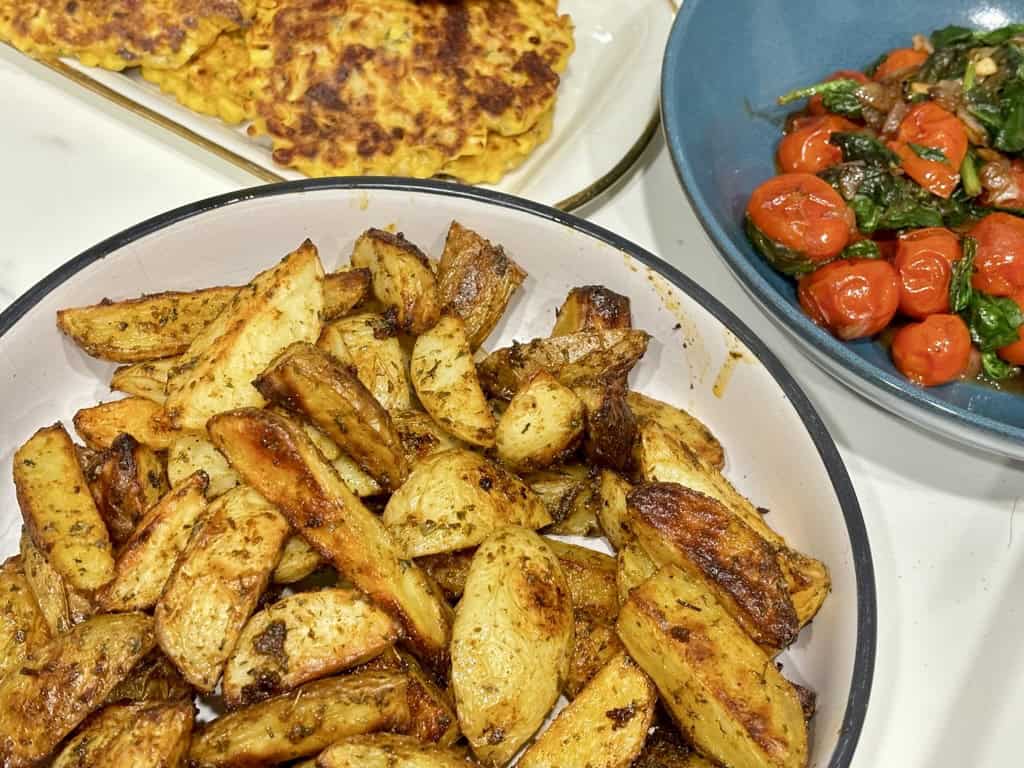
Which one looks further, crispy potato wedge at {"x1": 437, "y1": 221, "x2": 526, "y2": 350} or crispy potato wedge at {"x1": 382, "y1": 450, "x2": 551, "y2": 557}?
crispy potato wedge at {"x1": 437, "y1": 221, "x2": 526, "y2": 350}

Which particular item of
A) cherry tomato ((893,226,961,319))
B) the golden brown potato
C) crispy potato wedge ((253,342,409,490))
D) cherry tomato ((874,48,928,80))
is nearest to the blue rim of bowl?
the golden brown potato

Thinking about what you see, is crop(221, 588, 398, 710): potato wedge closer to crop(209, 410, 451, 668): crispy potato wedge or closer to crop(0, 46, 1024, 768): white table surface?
crop(209, 410, 451, 668): crispy potato wedge

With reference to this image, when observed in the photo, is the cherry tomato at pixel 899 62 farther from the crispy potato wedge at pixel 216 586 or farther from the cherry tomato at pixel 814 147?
the crispy potato wedge at pixel 216 586

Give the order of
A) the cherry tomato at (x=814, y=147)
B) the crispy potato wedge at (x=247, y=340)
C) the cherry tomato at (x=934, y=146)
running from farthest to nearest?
the cherry tomato at (x=814, y=147), the cherry tomato at (x=934, y=146), the crispy potato wedge at (x=247, y=340)

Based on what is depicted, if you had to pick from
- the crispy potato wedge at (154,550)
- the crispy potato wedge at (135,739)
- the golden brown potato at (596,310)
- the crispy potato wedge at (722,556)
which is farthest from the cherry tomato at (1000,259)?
the crispy potato wedge at (135,739)

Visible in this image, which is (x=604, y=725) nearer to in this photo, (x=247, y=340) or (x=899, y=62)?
(x=247, y=340)
